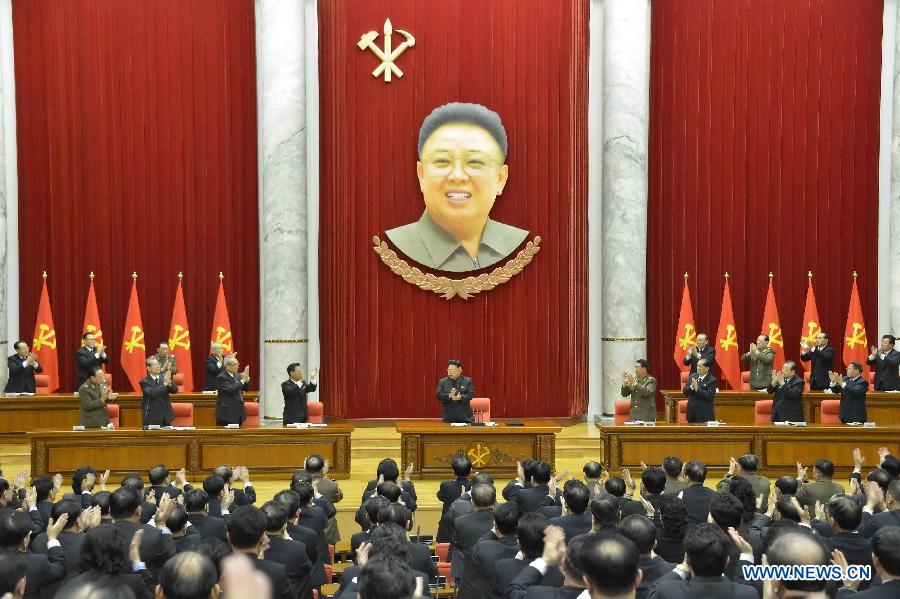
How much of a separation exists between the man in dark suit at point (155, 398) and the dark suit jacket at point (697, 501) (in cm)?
673

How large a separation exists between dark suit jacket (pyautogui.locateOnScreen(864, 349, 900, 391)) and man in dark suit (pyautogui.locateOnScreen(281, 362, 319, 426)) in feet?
22.9

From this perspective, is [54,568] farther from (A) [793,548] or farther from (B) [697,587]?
(A) [793,548]

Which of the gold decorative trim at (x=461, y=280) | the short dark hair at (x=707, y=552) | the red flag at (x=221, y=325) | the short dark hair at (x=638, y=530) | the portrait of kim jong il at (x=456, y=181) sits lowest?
the short dark hair at (x=638, y=530)

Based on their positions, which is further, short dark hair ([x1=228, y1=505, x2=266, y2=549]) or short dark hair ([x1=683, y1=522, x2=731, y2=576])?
short dark hair ([x1=228, y1=505, x2=266, y2=549])

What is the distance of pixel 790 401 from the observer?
488 inches

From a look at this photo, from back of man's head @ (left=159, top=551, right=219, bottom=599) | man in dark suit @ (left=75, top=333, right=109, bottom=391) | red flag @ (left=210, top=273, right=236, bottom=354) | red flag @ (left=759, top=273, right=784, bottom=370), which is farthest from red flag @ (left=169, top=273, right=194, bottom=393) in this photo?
back of man's head @ (left=159, top=551, right=219, bottom=599)

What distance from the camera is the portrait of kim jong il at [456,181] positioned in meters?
15.4

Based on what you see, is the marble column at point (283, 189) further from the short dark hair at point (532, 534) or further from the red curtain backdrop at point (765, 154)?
the short dark hair at point (532, 534)

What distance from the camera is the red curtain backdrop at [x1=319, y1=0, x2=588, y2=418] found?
1562cm

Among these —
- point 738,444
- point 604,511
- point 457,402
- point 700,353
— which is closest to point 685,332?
point 700,353

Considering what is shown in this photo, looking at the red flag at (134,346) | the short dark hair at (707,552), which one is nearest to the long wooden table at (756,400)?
the red flag at (134,346)

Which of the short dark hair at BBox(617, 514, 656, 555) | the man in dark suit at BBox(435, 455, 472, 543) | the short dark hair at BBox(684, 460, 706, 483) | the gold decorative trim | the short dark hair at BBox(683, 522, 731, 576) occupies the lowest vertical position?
the man in dark suit at BBox(435, 455, 472, 543)

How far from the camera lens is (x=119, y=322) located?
1602 cm

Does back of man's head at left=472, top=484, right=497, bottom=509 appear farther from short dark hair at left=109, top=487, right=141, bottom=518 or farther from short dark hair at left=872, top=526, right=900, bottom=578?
short dark hair at left=872, top=526, right=900, bottom=578
